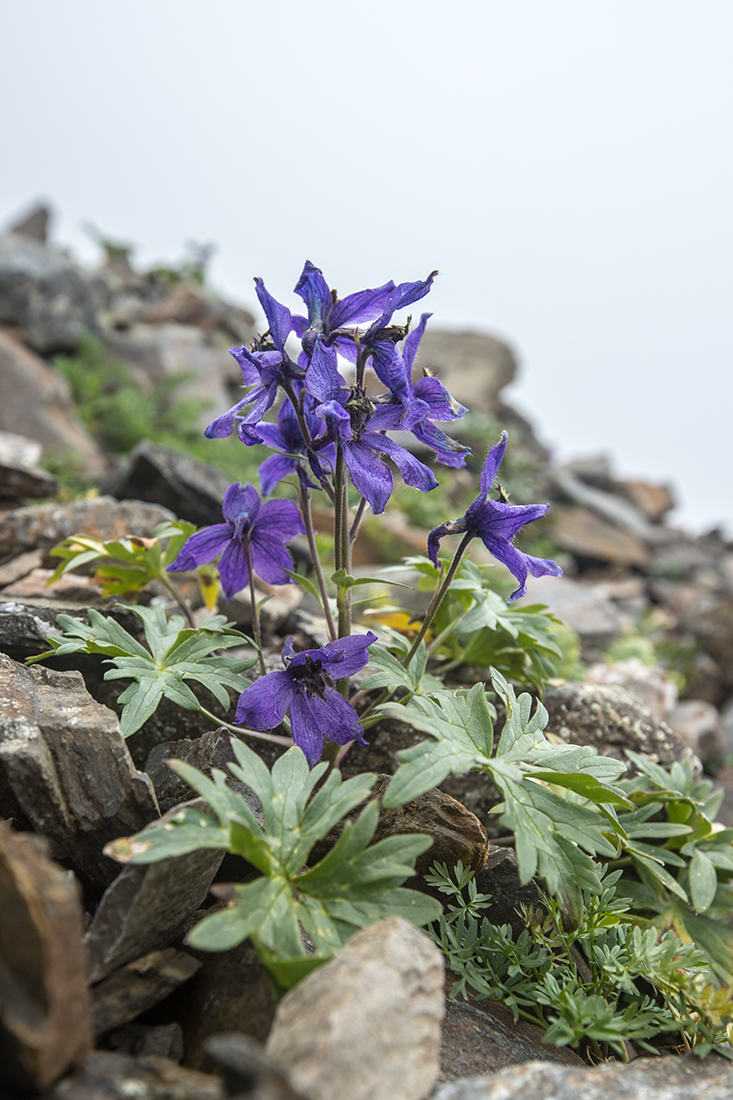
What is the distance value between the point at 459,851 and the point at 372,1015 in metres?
0.91

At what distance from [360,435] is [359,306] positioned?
1.49ft

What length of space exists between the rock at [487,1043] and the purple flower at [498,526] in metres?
1.23

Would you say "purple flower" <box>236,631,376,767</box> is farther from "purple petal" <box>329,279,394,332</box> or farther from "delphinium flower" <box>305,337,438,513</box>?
"purple petal" <box>329,279,394,332</box>

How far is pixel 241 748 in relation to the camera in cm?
182

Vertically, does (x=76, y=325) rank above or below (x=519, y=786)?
below

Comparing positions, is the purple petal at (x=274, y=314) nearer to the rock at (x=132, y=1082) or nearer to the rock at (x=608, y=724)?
the rock at (x=132, y=1082)

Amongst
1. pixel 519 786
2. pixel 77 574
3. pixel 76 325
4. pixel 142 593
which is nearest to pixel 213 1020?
pixel 519 786

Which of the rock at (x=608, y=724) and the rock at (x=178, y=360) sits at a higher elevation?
the rock at (x=608, y=724)

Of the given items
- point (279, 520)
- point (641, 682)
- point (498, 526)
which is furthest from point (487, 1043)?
point (641, 682)

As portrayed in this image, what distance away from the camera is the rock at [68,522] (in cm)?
407

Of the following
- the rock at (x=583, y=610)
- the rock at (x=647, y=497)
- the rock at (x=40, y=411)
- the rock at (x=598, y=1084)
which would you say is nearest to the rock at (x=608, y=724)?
the rock at (x=598, y=1084)

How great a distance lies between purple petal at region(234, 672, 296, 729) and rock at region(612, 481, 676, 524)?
13.2 meters

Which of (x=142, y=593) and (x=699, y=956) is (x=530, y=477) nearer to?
(x=142, y=593)

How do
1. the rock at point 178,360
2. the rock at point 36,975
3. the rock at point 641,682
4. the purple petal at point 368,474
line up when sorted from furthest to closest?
the rock at point 178,360
the rock at point 641,682
the purple petal at point 368,474
the rock at point 36,975
